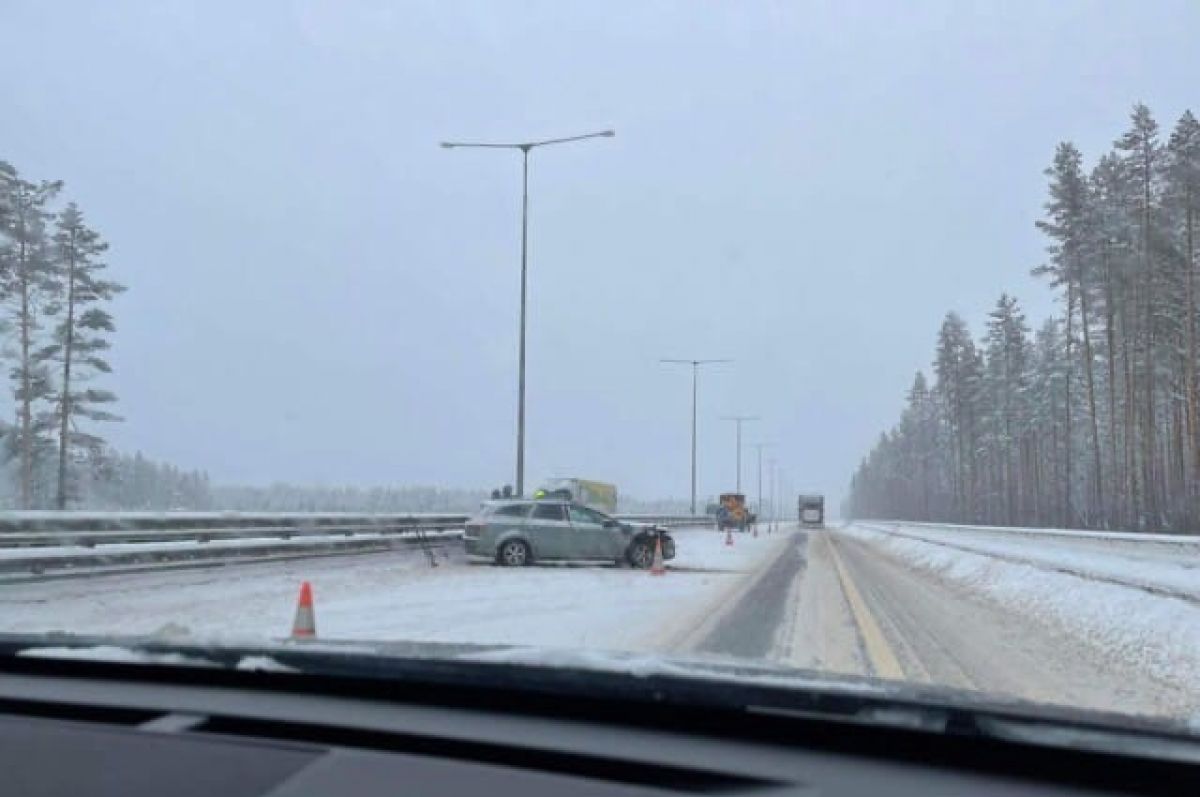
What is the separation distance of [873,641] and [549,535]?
1384 centimetres

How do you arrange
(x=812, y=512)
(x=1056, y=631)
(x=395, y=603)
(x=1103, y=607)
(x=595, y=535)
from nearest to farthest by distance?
(x=1056, y=631) < (x=1103, y=607) < (x=395, y=603) < (x=595, y=535) < (x=812, y=512)

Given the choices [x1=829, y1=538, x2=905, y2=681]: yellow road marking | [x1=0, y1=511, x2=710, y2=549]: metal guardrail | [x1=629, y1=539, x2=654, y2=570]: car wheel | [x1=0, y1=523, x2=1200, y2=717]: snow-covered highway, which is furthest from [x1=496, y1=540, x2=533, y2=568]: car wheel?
[x1=829, y1=538, x2=905, y2=681]: yellow road marking

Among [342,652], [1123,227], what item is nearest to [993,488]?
[1123,227]

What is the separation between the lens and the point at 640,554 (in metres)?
26.0

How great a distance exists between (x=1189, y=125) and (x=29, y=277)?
4177cm

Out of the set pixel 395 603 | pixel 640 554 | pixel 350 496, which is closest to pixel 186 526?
pixel 395 603

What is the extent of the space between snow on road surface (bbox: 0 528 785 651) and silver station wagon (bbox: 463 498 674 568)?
1161 millimetres

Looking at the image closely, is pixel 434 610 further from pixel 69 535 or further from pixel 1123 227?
pixel 1123 227

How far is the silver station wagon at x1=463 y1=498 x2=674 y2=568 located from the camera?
81.9 ft

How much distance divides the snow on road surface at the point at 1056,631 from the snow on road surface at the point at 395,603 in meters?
2.81

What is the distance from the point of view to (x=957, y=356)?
312 feet

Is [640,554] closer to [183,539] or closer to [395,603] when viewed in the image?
[183,539]

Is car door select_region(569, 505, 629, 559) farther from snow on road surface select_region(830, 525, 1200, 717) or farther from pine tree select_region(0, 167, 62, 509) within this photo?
pine tree select_region(0, 167, 62, 509)

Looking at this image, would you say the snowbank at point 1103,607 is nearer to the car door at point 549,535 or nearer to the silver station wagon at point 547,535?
the silver station wagon at point 547,535
